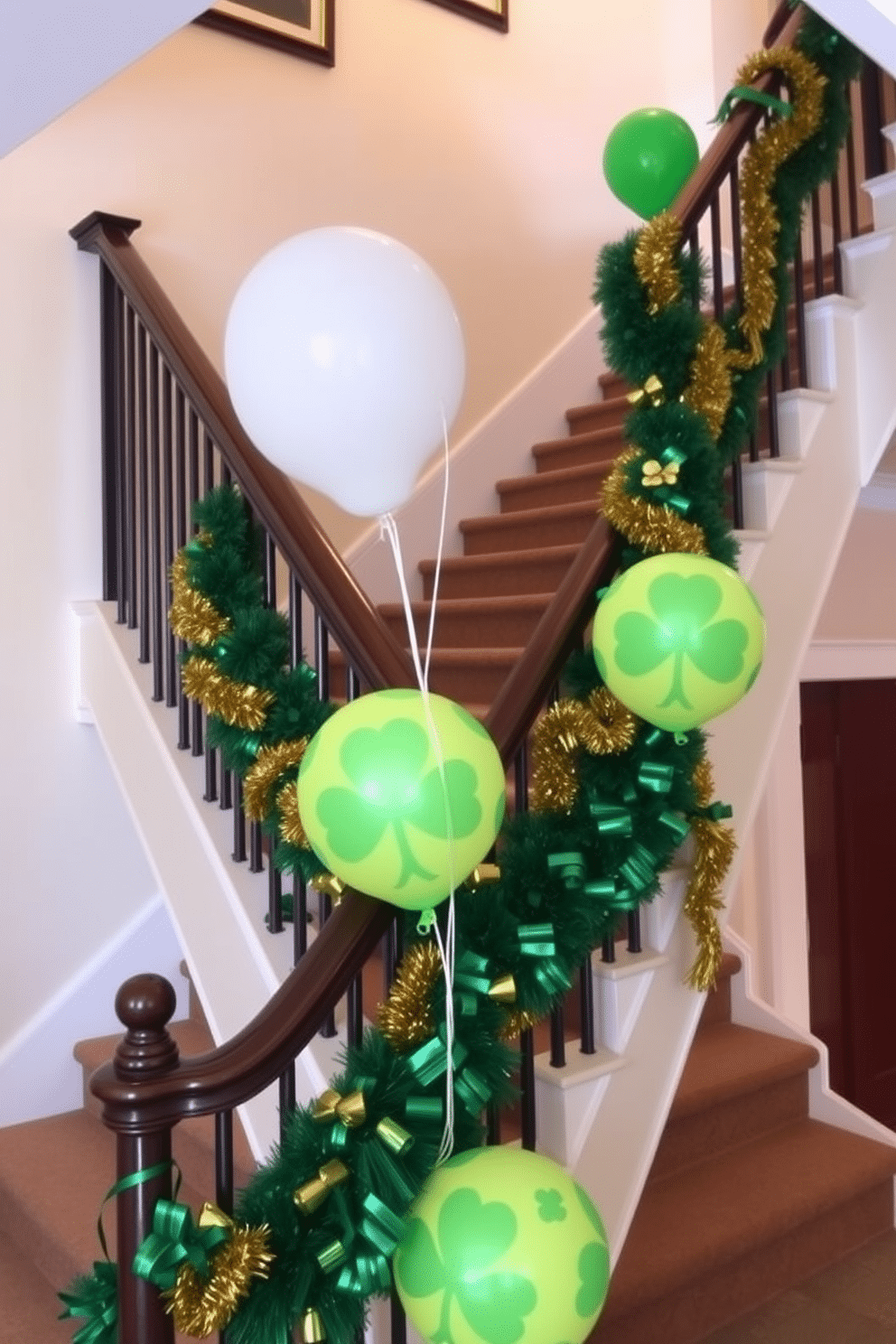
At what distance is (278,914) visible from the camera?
2.10 m

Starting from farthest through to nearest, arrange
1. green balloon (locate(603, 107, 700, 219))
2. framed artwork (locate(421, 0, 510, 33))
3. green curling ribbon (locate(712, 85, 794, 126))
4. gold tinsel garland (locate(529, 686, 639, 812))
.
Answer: framed artwork (locate(421, 0, 510, 33)), green curling ribbon (locate(712, 85, 794, 126)), green balloon (locate(603, 107, 700, 219)), gold tinsel garland (locate(529, 686, 639, 812))

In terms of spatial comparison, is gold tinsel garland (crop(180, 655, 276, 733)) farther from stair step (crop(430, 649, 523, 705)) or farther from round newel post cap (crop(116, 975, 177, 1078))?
stair step (crop(430, 649, 523, 705))

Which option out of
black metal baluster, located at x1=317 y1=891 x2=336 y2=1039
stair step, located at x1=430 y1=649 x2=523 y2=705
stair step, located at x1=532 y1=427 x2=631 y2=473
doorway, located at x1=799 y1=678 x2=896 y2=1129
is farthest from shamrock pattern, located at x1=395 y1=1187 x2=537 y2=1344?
doorway, located at x1=799 y1=678 x2=896 y2=1129

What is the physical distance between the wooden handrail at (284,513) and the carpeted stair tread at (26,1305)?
4.18ft

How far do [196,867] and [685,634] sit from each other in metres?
1.17

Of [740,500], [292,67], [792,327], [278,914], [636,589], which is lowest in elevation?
[278,914]

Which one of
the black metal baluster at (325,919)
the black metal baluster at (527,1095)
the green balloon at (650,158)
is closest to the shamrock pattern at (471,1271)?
the black metal baluster at (325,919)

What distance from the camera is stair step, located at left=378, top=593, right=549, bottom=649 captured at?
3.03 metres

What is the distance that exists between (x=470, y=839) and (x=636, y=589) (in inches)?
21.8

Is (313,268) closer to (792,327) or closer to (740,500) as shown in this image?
(740,500)

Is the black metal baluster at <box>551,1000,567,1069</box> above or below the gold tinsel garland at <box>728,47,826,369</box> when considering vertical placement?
below

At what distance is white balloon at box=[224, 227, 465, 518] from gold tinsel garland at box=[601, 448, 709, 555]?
0.67m

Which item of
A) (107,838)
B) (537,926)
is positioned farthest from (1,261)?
(537,926)

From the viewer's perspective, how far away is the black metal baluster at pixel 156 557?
2586 millimetres
